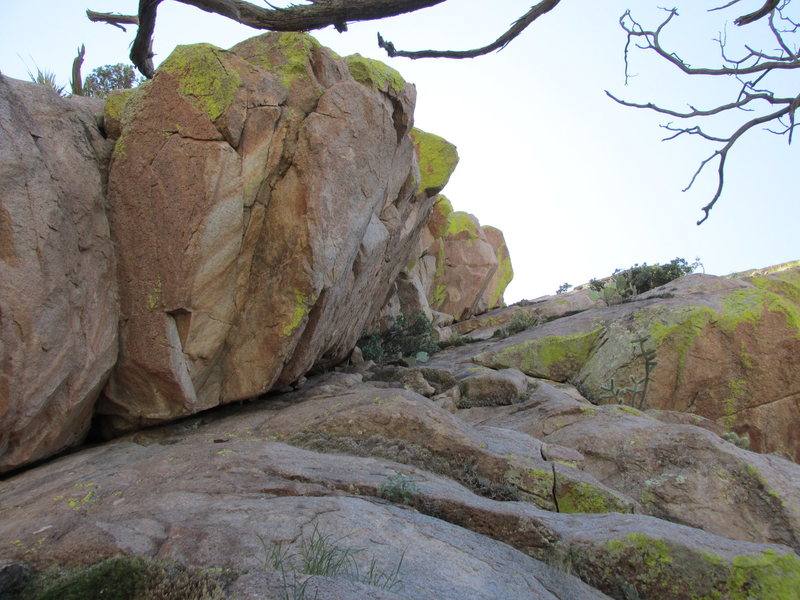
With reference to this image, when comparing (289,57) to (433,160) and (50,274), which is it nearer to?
(50,274)

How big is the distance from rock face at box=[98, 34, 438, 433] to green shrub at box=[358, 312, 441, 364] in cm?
606

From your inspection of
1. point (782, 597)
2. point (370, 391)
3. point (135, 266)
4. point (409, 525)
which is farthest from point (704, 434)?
point (135, 266)

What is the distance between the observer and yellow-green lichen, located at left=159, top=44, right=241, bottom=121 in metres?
8.86

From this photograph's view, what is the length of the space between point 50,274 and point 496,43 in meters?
6.02

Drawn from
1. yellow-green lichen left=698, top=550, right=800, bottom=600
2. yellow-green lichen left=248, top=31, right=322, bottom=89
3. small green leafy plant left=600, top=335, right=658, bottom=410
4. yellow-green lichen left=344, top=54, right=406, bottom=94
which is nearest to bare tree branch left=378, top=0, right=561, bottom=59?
yellow-green lichen left=698, top=550, right=800, bottom=600

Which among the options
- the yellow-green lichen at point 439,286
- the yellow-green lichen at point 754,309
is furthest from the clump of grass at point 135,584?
the yellow-green lichen at point 439,286

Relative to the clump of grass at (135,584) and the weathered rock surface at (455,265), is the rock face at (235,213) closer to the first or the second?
the clump of grass at (135,584)

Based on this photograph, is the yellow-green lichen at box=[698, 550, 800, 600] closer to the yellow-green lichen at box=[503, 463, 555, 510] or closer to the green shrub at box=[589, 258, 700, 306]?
the yellow-green lichen at box=[503, 463, 555, 510]

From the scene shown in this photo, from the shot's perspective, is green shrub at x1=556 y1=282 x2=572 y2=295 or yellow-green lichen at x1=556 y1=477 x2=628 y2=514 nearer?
yellow-green lichen at x1=556 y1=477 x2=628 y2=514

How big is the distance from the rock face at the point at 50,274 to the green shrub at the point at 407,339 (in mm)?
9014

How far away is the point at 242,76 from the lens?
931 centimetres

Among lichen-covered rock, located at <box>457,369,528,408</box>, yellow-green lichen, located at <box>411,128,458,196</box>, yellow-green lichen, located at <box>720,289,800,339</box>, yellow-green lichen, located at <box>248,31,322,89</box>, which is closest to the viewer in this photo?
yellow-green lichen, located at <box>248,31,322,89</box>

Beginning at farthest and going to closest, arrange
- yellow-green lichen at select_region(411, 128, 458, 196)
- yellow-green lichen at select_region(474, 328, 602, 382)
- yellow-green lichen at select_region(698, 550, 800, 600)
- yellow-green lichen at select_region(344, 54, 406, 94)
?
yellow-green lichen at select_region(411, 128, 458, 196), yellow-green lichen at select_region(474, 328, 602, 382), yellow-green lichen at select_region(344, 54, 406, 94), yellow-green lichen at select_region(698, 550, 800, 600)

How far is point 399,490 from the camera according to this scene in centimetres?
618
